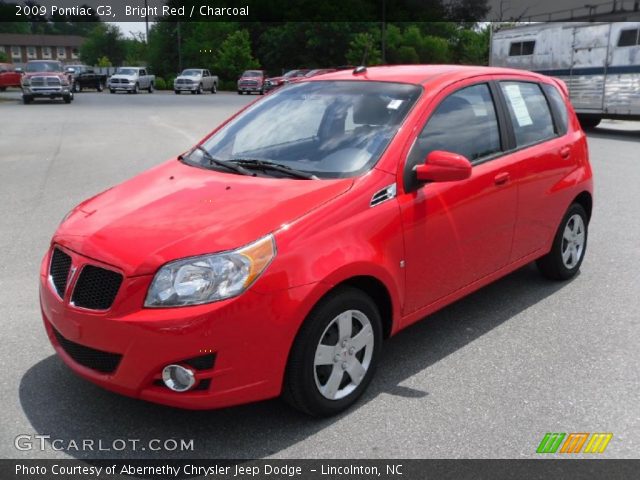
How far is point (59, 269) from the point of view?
3283mm

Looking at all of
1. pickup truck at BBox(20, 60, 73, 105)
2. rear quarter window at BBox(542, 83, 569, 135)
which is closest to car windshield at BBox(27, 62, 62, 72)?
pickup truck at BBox(20, 60, 73, 105)

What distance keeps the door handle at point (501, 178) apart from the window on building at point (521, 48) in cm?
1777

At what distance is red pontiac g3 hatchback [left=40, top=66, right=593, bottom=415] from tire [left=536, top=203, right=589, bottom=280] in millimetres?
429

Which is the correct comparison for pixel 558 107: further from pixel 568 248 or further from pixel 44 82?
pixel 44 82

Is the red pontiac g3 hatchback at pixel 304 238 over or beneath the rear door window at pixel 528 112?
beneath

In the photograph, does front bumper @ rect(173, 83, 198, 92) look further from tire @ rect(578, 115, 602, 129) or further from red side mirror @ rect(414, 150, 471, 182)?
red side mirror @ rect(414, 150, 471, 182)

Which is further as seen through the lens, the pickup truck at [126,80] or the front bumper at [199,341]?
the pickup truck at [126,80]

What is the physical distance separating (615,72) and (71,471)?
1794 cm

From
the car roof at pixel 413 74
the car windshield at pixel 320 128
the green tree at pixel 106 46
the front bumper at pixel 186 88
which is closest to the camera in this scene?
the car windshield at pixel 320 128

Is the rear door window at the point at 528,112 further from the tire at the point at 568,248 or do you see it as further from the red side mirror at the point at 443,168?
the red side mirror at the point at 443,168

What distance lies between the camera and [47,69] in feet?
101

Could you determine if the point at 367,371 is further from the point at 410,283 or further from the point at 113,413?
the point at 113,413

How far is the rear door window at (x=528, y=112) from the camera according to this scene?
4598 mm

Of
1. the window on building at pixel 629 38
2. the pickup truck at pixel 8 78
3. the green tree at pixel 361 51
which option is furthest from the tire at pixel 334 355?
the green tree at pixel 361 51
